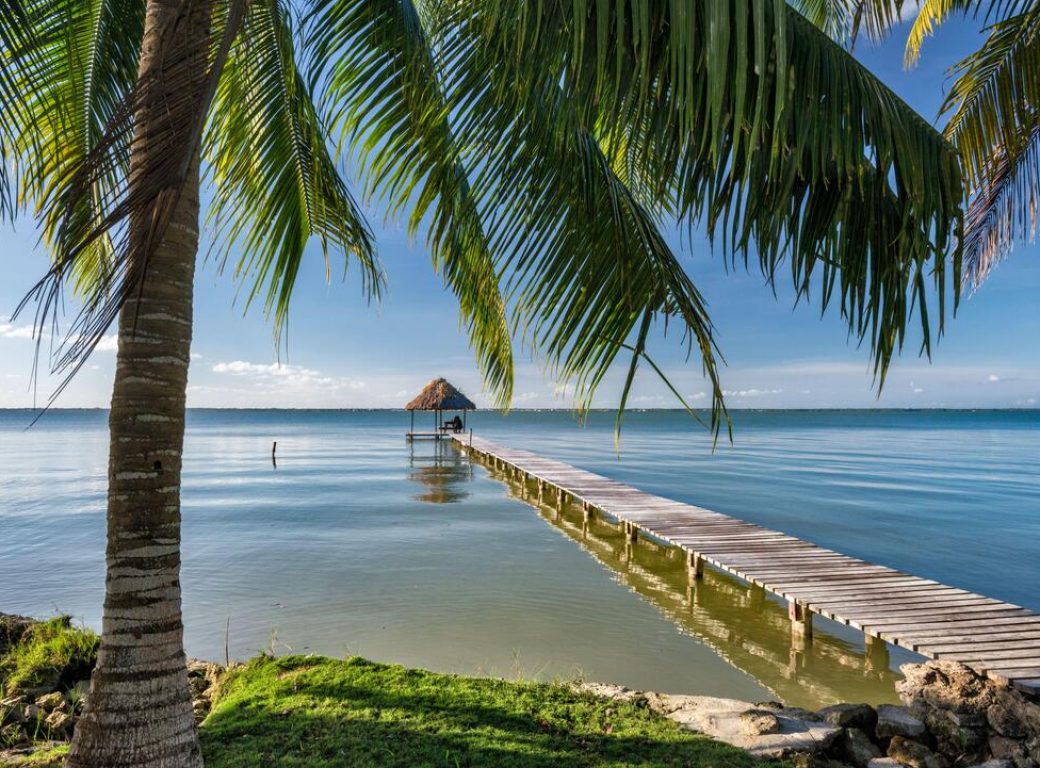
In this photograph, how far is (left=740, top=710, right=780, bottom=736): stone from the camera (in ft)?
13.0

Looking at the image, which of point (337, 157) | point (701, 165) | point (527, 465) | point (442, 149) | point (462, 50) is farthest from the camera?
point (527, 465)

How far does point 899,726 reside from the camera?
4.42 m

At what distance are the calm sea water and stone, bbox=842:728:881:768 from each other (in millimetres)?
1800

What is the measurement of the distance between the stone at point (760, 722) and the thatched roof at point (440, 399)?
29875 mm

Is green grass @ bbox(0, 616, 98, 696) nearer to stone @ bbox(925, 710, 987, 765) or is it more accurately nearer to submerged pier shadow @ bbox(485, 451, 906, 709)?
submerged pier shadow @ bbox(485, 451, 906, 709)

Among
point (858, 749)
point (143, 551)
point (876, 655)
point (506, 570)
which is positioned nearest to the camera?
point (143, 551)

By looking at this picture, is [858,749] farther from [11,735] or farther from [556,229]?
[11,735]

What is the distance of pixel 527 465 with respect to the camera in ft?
71.0

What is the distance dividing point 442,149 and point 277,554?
10.2m

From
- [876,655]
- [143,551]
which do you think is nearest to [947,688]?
[876,655]

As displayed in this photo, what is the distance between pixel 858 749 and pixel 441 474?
22.0m

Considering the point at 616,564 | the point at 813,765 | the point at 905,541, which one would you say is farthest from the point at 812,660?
the point at 905,541

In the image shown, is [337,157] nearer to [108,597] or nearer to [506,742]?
[108,597]

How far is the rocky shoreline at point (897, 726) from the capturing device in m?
3.93
